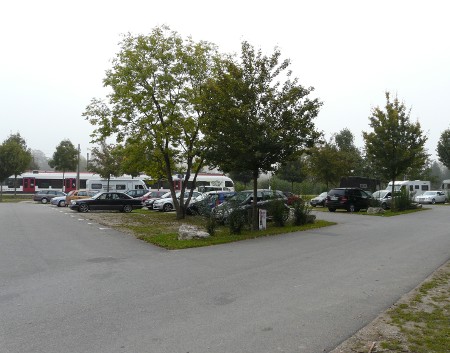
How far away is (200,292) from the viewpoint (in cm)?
737

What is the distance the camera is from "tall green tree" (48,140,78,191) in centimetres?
6056

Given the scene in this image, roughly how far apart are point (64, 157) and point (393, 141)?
45892mm

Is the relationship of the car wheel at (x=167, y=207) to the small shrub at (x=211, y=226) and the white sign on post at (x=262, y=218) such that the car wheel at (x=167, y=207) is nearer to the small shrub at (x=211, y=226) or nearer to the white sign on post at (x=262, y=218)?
the white sign on post at (x=262, y=218)

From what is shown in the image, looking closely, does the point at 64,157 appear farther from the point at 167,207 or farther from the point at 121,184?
the point at 167,207

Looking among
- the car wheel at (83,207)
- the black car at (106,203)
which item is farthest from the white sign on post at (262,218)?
the car wheel at (83,207)

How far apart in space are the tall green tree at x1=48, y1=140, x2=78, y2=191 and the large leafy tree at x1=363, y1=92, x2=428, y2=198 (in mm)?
43686

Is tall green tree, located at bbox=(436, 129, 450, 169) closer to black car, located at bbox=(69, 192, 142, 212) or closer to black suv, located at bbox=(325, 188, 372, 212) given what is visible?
black suv, located at bbox=(325, 188, 372, 212)

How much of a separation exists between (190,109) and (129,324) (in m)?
19.1

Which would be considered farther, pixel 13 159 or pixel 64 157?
pixel 64 157

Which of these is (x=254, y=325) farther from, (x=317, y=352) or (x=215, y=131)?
(x=215, y=131)

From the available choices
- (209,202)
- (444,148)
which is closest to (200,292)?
(209,202)

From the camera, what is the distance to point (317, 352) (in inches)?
184

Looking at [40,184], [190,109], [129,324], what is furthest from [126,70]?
[40,184]

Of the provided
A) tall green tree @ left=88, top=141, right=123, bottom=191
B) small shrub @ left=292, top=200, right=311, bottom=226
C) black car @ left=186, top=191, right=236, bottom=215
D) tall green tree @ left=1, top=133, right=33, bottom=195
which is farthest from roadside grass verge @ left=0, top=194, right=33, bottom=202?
small shrub @ left=292, top=200, right=311, bottom=226
